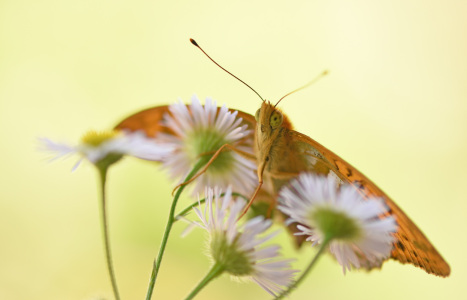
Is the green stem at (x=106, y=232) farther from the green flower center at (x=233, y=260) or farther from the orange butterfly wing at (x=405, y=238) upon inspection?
the orange butterfly wing at (x=405, y=238)

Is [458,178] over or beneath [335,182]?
over

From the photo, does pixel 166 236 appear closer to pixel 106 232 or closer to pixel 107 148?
pixel 106 232

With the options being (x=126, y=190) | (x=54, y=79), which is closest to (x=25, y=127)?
(x=54, y=79)

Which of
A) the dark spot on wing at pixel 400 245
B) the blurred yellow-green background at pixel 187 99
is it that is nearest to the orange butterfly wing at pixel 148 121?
the dark spot on wing at pixel 400 245

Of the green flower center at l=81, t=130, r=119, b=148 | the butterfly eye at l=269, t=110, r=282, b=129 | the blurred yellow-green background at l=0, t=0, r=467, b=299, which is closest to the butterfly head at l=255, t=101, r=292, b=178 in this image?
the butterfly eye at l=269, t=110, r=282, b=129

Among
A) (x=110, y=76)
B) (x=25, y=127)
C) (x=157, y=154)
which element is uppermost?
(x=110, y=76)

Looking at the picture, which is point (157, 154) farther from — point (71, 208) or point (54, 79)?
point (54, 79)

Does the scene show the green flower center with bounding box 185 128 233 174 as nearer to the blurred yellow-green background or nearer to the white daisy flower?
the white daisy flower
